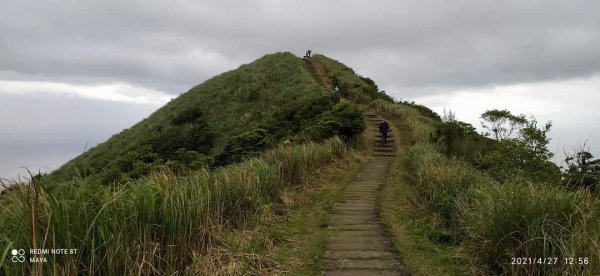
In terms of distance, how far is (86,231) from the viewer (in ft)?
11.1

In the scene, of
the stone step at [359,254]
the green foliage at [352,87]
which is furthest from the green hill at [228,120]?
the stone step at [359,254]

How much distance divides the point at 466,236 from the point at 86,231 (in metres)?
4.57

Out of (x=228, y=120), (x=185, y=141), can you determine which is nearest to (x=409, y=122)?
(x=185, y=141)

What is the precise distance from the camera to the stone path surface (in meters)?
5.13

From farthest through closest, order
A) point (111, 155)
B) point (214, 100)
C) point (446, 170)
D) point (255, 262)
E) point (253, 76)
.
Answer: point (253, 76)
point (214, 100)
point (111, 155)
point (446, 170)
point (255, 262)

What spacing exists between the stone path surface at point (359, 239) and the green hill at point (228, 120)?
5.72 m

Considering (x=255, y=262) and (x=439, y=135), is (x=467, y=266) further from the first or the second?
(x=439, y=135)

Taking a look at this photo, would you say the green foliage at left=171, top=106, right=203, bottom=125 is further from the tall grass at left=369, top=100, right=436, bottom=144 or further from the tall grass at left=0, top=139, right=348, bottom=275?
the tall grass at left=0, top=139, right=348, bottom=275

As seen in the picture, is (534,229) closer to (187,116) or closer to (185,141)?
(185,141)

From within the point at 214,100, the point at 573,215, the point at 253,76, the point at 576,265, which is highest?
the point at 253,76

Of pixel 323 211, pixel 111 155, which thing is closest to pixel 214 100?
pixel 111 155

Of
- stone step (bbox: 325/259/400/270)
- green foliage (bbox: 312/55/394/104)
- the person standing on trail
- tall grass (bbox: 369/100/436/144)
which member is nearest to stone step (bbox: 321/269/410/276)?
stone step (bbox: 325/259/400/270)

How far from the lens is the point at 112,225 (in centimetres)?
366

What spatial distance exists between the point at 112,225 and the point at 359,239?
372cm
